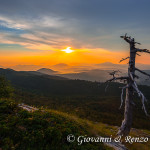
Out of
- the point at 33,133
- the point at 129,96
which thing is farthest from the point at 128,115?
the point at 33,133

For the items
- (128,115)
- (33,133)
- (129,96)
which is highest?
(129,96)

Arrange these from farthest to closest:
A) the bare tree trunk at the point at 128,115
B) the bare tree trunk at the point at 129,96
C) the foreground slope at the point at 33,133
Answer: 1. the bare tree trunk at the point at 128,115
2. the bare tree trunk at the point at 129,96
3. the foreground slope at the point at 33,133

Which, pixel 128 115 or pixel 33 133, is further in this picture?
pixel 128 115

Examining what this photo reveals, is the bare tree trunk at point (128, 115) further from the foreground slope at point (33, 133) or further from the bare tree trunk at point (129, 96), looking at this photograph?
the foreground slope at point (33, 133)

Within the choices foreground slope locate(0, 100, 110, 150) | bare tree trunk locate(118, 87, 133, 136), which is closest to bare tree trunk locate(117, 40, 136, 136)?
bare tree trunk locate(118, 87, 133, 136)

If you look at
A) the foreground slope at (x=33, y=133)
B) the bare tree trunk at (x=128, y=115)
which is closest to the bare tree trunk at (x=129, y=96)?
the bare tree trunk at (x=128, y=115)

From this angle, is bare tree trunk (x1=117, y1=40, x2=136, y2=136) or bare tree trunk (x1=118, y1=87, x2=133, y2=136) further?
bare tree trunk (x1=118, y1=87, x2=133, y2=136)

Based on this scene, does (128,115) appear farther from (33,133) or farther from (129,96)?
(33,133)

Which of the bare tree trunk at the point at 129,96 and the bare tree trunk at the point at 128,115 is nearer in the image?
the bare tree trunk at the point at 129,96

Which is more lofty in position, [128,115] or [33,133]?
[33,133]

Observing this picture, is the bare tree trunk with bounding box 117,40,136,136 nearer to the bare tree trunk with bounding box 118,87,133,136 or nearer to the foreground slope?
the bare tree trunk with bounding box 118,87,133,136

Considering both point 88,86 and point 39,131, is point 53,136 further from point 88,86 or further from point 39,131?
point 88,86

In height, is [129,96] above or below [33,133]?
above

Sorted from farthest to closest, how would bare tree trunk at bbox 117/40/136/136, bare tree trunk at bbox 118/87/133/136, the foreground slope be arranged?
bare tree trunk at bbox 118/87/133/136 → bare tree trunk at bbox 117/40/136/136 → the foreground slope
